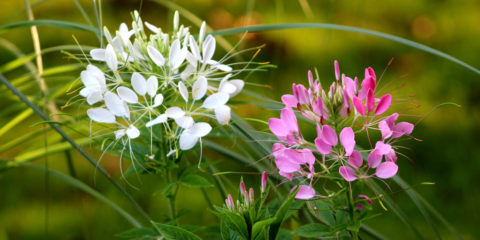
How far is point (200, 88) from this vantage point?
0.57 m

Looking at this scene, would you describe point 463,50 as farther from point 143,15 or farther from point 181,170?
point 181,170

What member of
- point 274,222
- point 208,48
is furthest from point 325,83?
point 274,222

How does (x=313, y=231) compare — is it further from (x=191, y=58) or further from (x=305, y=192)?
(x=191, y=58)

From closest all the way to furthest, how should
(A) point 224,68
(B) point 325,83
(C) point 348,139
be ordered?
1. (C) point 348,139
2. (A) point 224,68
3. (B) point 325,83

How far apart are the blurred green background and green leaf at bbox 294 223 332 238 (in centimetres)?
59

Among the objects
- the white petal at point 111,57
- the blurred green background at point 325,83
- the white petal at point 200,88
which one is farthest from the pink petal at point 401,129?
the blurred green background at point 325,83

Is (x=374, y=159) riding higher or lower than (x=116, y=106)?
lower

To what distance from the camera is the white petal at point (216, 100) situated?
1.82 ft

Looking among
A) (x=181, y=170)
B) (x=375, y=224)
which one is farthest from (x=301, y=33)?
(x=181, y=170)

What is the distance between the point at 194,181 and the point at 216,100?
106 mm

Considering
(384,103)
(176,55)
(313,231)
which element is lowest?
(313,231)

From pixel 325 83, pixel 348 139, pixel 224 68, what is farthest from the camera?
pixel 325 83

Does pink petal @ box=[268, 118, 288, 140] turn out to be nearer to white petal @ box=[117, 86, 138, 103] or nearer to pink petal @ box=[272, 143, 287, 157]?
pink petal @ box=[272, 143, 287, 157]

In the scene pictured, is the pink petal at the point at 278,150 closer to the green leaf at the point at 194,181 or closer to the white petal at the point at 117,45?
the green leaf at the point at 194,181
